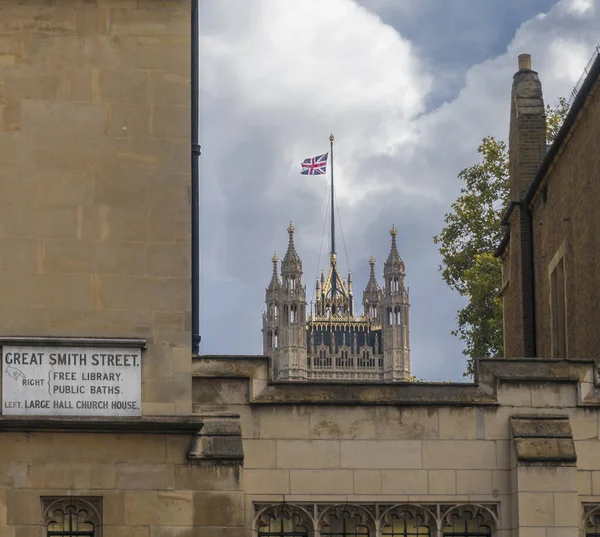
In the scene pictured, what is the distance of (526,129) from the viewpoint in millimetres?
32188

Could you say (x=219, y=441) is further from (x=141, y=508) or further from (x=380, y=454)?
(x=380, y=454)

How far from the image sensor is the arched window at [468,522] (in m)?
18.5

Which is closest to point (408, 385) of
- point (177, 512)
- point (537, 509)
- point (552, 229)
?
point (537, 509)

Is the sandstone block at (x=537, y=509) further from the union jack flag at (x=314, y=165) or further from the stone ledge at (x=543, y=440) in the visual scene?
the union jack flag at (x=314, y=165)

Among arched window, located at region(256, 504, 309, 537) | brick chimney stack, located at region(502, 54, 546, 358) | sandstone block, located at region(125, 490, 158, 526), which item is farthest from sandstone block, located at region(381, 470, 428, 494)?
brick chimney stack, located at region(502, 54, 546, 358)

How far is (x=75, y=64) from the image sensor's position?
18.6m

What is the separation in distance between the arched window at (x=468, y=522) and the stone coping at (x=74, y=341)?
13.1 ft

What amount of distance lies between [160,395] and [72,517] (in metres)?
1.62

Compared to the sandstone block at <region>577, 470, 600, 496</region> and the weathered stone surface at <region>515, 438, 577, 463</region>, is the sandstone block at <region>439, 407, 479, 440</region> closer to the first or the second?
the weathered stone surface at <region>515, 438, 577, 463</region>

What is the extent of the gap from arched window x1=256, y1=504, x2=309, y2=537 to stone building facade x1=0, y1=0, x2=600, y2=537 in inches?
0.6

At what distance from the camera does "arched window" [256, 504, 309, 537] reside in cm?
1838

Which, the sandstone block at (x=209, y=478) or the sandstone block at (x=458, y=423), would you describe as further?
the sandstone block at (x=458, y=423)

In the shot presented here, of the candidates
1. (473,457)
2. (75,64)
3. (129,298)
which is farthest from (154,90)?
(473,457)

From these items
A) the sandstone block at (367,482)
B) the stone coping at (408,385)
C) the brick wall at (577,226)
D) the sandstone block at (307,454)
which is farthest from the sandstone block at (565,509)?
the brick wall at (577,226)
